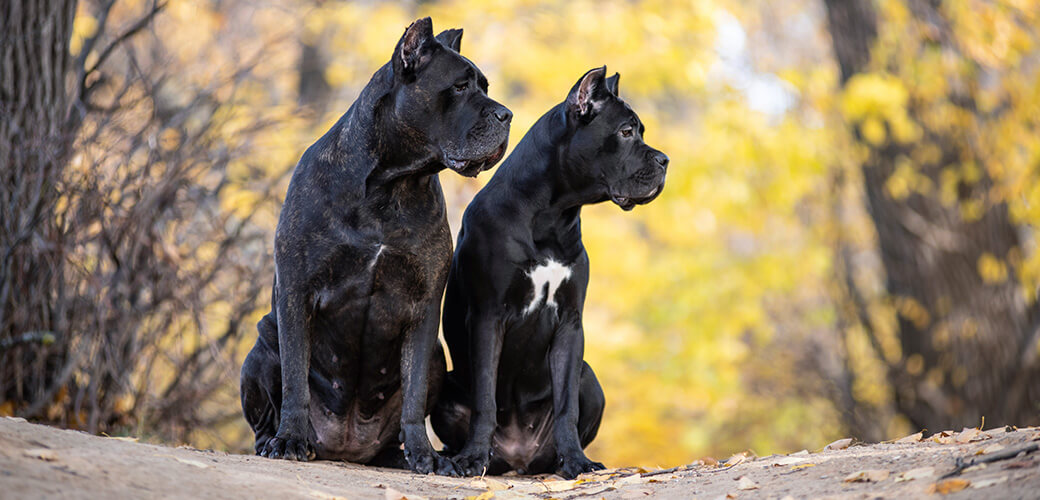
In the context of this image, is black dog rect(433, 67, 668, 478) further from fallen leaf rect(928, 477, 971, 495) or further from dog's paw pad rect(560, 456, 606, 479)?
fallen leaf rect(928, 477, 971, 495)

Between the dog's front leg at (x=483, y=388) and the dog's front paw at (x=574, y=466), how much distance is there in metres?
0.35

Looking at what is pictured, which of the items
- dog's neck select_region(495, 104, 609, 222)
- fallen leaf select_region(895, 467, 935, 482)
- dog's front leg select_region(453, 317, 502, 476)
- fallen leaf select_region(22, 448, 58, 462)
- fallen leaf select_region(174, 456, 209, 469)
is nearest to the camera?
fallen leaf select_region(22, 448, 58, 462)

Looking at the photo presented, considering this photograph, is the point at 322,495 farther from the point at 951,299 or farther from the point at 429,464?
the point at 951,299

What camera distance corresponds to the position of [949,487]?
2.63 m

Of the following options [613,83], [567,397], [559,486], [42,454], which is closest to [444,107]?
[613,83]

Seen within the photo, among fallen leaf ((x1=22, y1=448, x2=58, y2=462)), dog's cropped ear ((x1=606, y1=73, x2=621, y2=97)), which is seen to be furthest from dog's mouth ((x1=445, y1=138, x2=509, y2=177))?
fallen leaf ((x1=22, y1=448, x2=58, y2=462))

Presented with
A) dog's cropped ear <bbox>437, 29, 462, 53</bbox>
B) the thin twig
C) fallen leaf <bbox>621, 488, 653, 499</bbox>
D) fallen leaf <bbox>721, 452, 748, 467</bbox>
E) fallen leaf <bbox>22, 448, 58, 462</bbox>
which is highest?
dog's cropped ear <bbox>437, 29, 462, 53</bbox>

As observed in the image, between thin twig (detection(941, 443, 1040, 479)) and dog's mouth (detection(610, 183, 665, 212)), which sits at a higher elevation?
dog's mouth (detection(610, 183, 665, 212))

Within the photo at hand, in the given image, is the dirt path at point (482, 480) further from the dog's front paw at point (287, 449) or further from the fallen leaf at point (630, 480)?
the dog's front paw at point (287, 449)

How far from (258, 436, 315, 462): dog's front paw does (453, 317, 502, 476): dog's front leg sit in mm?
686

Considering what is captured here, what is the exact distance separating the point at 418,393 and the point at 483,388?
336mm

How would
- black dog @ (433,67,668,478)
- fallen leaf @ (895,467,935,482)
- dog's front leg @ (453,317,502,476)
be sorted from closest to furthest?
fallen leaf @ (895,467,935,482) → dog's front leg @ (453,317,502,476) → black dog @ (433,67,668,478)

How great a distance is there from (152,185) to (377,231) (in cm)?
243

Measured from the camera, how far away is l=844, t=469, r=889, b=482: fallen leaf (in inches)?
119
